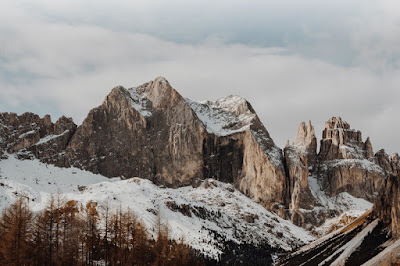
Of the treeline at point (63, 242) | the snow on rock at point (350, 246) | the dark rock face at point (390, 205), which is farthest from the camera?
the snow on rock at point (350, 246)

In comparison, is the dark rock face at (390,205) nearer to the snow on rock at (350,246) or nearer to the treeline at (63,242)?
the snow on rock at (350,246)

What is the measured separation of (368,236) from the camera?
165 m

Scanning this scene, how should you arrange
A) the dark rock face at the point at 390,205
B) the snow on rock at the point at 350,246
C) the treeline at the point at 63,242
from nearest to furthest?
the treeline at the point at 63,242
the dark rock face at the point at 390,205
the snow on rock at the point at 350,246

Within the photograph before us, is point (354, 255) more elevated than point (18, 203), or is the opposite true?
point (18, 203)

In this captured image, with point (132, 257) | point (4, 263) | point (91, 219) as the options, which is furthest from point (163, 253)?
point (4, 263)

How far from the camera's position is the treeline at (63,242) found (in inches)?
3260

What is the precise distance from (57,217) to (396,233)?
317 feet

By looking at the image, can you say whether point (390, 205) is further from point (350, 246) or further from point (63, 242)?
point (63, 242)

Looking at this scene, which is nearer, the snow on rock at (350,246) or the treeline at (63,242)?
the treeline at (63,242)

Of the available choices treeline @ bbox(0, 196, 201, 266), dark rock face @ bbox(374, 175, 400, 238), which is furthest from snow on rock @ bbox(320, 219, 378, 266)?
treeline @ bbox(0, 196, 201, 266)

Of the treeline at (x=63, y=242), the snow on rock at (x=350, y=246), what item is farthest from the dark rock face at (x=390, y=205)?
the treeline at (x=63, y=242)

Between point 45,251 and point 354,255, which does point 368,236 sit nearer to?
point 354,255

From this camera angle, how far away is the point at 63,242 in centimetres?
9712

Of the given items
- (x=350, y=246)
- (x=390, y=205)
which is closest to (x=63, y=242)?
(x=350, y=246)
